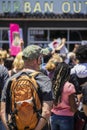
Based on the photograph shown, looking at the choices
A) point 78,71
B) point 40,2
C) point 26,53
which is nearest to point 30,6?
point 40,2

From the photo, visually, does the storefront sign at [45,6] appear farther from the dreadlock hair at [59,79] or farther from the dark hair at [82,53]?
the dark hair at [82,53]

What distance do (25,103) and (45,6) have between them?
11809mm

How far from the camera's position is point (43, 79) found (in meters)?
4.95

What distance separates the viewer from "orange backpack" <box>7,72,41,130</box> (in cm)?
487

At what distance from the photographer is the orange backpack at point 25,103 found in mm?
4871

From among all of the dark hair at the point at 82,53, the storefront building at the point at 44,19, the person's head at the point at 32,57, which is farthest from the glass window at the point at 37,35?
the person's head at the point at 32,57

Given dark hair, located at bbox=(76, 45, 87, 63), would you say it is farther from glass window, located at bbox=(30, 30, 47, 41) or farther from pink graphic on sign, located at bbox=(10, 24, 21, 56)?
glass window, located at bbox=(30, 30, 47, 41)

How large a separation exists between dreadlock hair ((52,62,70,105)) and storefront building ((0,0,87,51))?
10.1 meters

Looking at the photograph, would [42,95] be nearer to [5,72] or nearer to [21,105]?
[21,105]

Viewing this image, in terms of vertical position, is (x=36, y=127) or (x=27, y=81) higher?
(x=27, y=81)

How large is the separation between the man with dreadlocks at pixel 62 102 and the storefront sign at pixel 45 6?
399 inches

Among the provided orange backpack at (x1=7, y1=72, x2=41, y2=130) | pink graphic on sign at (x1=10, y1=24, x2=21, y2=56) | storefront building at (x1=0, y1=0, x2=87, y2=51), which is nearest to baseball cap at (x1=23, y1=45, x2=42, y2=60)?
orange backpack at (x1=7, y1=72, x2=41, y2=130)

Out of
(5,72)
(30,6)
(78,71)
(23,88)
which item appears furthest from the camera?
(30,6)

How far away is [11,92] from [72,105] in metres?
1.36
